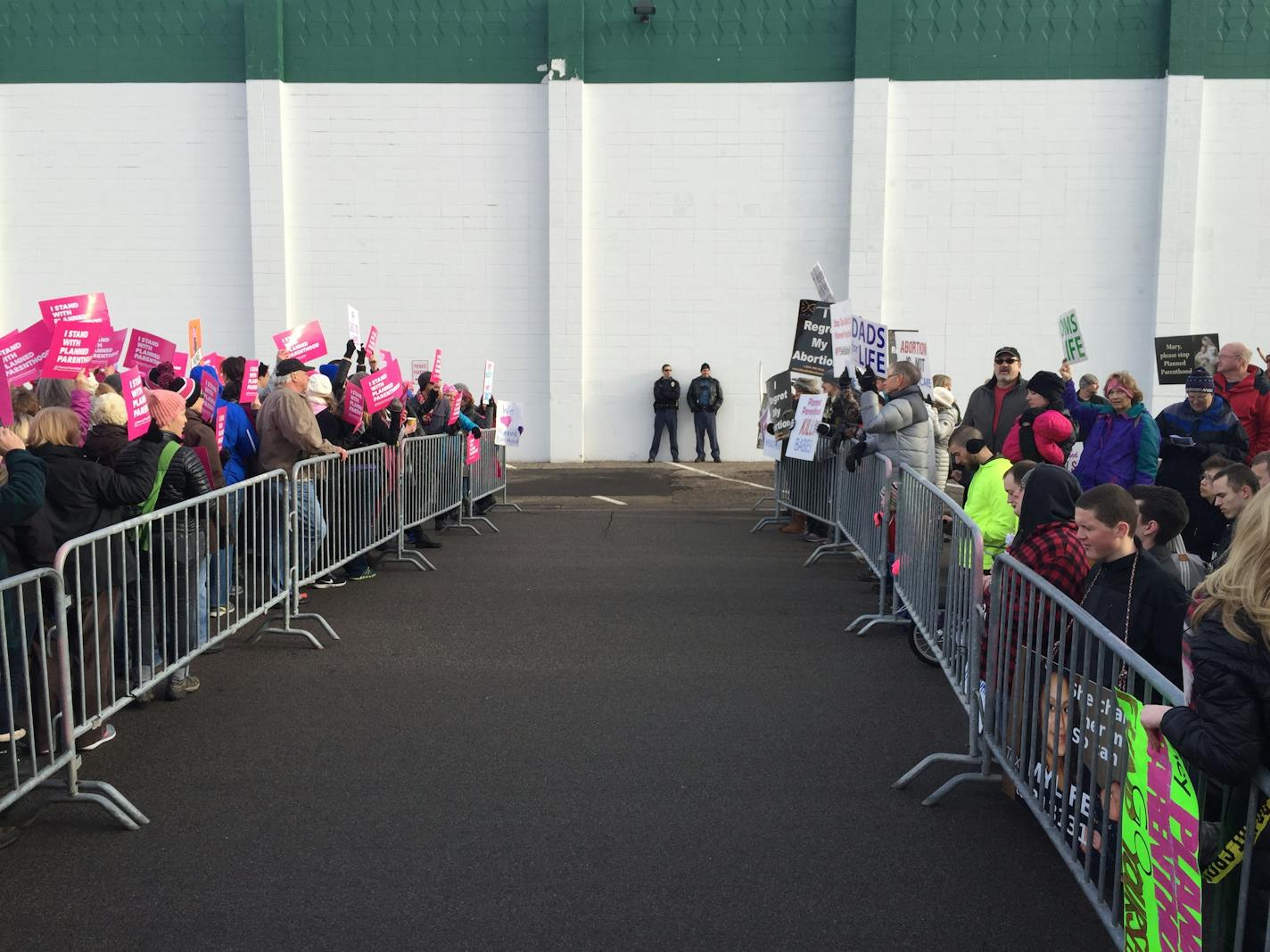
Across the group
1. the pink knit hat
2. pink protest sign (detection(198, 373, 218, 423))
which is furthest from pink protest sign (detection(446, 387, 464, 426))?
the pink knit hat

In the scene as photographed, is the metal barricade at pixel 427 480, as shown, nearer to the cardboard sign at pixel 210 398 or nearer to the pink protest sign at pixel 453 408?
the pink protest sign at pixel 453 408

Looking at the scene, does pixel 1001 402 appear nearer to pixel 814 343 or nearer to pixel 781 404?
pixel 814 343

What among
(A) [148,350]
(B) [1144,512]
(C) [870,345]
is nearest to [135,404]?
(A) [148,350]

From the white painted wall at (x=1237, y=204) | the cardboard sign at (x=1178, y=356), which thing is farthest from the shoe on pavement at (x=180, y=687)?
the white painted wall at (x=1237, y=204)

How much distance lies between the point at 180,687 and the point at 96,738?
901 millimetres

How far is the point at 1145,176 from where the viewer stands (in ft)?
72.2

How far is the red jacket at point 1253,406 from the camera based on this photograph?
31.5 feet

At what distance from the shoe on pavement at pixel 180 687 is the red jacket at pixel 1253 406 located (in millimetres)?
8010

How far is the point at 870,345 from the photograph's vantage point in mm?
11344

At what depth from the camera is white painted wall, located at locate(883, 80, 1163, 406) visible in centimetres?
2205

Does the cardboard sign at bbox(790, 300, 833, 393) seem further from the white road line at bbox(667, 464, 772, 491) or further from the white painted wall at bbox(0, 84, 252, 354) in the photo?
the white painted wall at bbox(0, 84, 252, 354)

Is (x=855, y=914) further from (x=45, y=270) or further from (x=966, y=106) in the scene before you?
(x=45, y=270)

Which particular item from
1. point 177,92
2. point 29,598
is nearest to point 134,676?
point 29,598

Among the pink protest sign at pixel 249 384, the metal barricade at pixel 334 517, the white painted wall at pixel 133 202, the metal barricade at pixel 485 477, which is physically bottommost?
the metal barricade at pixel 485 477
